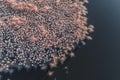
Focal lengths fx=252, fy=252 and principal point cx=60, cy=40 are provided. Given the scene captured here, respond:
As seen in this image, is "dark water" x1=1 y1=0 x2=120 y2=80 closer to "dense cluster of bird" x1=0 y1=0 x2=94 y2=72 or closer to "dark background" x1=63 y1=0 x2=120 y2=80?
"dark background" x1=63 y1=0 x2=120 y2=80

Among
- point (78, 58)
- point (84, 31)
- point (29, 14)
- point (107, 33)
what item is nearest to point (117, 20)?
point (107, 33)

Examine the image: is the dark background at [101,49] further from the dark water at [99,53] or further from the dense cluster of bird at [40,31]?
the dense cluster of bird at [40,31]

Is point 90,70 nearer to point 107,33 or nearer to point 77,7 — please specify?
point 107,33

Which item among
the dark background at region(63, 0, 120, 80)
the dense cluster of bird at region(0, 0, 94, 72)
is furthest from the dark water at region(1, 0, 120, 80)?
the dense cluster of bird at region(0, 0, 94, 72)

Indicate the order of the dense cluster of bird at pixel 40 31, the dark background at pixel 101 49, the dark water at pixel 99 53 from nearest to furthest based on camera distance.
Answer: the dark water at pixel 99 53 → the dark background at pixel 101 49 → the dense cluster of bird at pixel 40 31

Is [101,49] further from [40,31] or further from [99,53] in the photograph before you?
[40,31]

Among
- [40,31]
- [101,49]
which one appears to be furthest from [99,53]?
[40,31]

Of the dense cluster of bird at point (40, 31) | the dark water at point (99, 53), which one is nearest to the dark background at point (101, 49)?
the dark water at point (99, 53)
